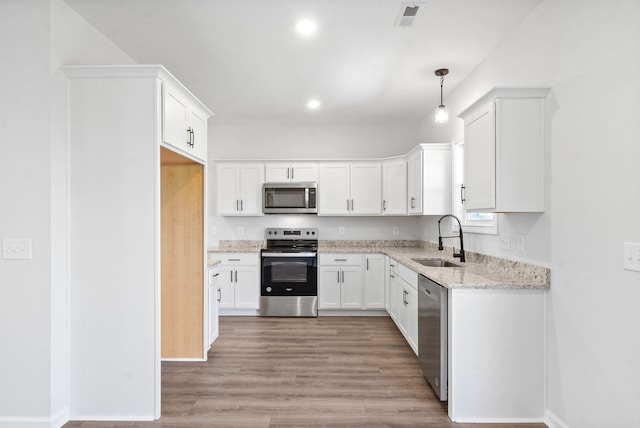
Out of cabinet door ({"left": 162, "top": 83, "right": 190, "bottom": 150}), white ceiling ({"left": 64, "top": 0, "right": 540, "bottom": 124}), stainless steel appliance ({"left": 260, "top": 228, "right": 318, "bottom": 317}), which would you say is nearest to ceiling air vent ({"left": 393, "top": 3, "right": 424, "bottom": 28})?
white ceiling ({"left": 64, "top": 0, "right": 540, "bottom": 124})

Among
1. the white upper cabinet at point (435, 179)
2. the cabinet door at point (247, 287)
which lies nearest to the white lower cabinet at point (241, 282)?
the cabinet door at point (247, 287)

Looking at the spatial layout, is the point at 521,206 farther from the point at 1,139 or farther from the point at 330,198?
the point at 1,139

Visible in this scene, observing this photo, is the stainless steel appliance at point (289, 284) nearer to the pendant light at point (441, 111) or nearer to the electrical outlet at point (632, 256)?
the pendant light at point (441, 111)

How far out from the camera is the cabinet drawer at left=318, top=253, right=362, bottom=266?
4570 mm

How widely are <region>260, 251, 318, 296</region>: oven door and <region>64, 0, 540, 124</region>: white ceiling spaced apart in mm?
1985

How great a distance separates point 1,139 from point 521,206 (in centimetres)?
332

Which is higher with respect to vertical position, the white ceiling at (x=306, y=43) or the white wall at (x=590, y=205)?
the white ceiling at (x=306, y=43)

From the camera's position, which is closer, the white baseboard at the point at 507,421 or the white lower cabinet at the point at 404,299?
the white baseboard at the point at 507,421

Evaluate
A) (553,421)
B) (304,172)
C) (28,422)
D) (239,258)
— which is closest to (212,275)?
(239,258)

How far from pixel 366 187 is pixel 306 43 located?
7.94 feet

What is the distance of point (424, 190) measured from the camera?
3904 millimetres

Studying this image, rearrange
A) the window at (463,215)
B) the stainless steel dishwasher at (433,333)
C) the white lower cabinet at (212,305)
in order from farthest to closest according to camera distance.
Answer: the white lower cabinet at (212,305) → the window at (463,215) → the stainless steel dishwasher at (433,333)

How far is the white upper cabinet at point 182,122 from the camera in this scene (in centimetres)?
234

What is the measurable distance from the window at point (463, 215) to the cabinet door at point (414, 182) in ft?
1.30
